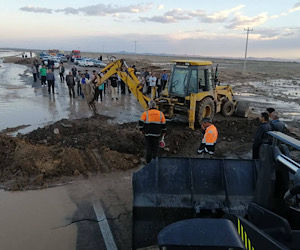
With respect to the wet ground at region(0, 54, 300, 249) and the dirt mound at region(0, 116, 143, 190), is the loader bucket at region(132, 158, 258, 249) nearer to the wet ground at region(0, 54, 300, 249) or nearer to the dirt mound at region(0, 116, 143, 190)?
the wet ground at region(0, 54, 300, 249)

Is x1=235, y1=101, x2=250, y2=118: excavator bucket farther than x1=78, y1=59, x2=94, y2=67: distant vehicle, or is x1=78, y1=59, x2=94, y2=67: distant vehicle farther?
x1=78, y1=59, x2=94, y2=67: distant vehicle

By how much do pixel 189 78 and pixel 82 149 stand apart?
16.0 feet

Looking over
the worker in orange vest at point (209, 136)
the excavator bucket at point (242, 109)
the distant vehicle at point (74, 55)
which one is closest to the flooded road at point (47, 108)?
the excavator bucket at point (242, 109)

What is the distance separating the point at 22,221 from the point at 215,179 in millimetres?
3310

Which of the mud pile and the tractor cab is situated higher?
the tractor cab

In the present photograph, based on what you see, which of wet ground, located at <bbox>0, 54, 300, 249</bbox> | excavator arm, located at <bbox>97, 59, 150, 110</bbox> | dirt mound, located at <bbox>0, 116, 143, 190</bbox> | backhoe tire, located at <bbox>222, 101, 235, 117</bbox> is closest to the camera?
wet ground, located at <bbox>0, 54, 300, 249</bbox>

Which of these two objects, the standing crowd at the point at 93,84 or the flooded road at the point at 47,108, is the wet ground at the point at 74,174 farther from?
the standing crowd at the point at 93,84

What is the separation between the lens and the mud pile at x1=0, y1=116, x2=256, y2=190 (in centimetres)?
627

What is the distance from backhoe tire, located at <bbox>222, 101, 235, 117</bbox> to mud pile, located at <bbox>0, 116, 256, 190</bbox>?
1.94 meters

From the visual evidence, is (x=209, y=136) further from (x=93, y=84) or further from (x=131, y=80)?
(x=93, y=84)

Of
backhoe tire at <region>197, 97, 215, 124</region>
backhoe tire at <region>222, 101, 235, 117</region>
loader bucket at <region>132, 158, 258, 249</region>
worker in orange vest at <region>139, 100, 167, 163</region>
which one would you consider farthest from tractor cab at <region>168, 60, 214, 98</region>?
loader bucket at <region>132, 158, 258, 249</region>

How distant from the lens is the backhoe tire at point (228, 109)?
1251cm

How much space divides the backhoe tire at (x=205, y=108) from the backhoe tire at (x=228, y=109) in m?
1.95

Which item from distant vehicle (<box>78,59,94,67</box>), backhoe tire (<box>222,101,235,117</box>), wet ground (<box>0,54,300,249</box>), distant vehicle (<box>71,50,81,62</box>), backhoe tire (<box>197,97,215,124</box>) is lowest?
wet ground (<box>0,54,300,249</box>)
